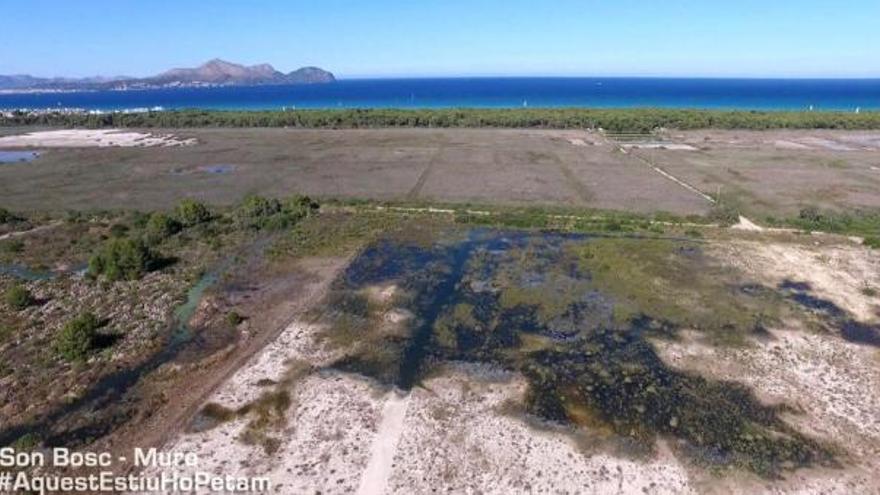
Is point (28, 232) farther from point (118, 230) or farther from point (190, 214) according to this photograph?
point (190, 214)

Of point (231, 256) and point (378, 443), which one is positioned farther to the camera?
point (231, 256)

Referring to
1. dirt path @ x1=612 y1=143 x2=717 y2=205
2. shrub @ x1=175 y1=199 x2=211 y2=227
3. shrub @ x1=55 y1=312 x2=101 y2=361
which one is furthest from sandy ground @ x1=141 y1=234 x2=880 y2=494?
dirt path @ x1=612 y1=143 x2=717 y2=205

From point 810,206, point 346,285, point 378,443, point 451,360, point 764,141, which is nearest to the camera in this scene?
point 378,443

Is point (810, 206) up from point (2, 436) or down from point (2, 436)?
up

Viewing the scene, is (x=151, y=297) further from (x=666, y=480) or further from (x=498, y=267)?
(x=666, y=480)

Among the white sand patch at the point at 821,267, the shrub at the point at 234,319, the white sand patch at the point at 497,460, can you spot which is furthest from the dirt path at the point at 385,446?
the white sand patch at the point at 821,267

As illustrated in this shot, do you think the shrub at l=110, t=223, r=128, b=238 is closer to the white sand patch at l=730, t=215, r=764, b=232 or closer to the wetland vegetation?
the wetland vegetation

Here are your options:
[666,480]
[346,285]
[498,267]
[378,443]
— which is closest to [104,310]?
[346,285]
